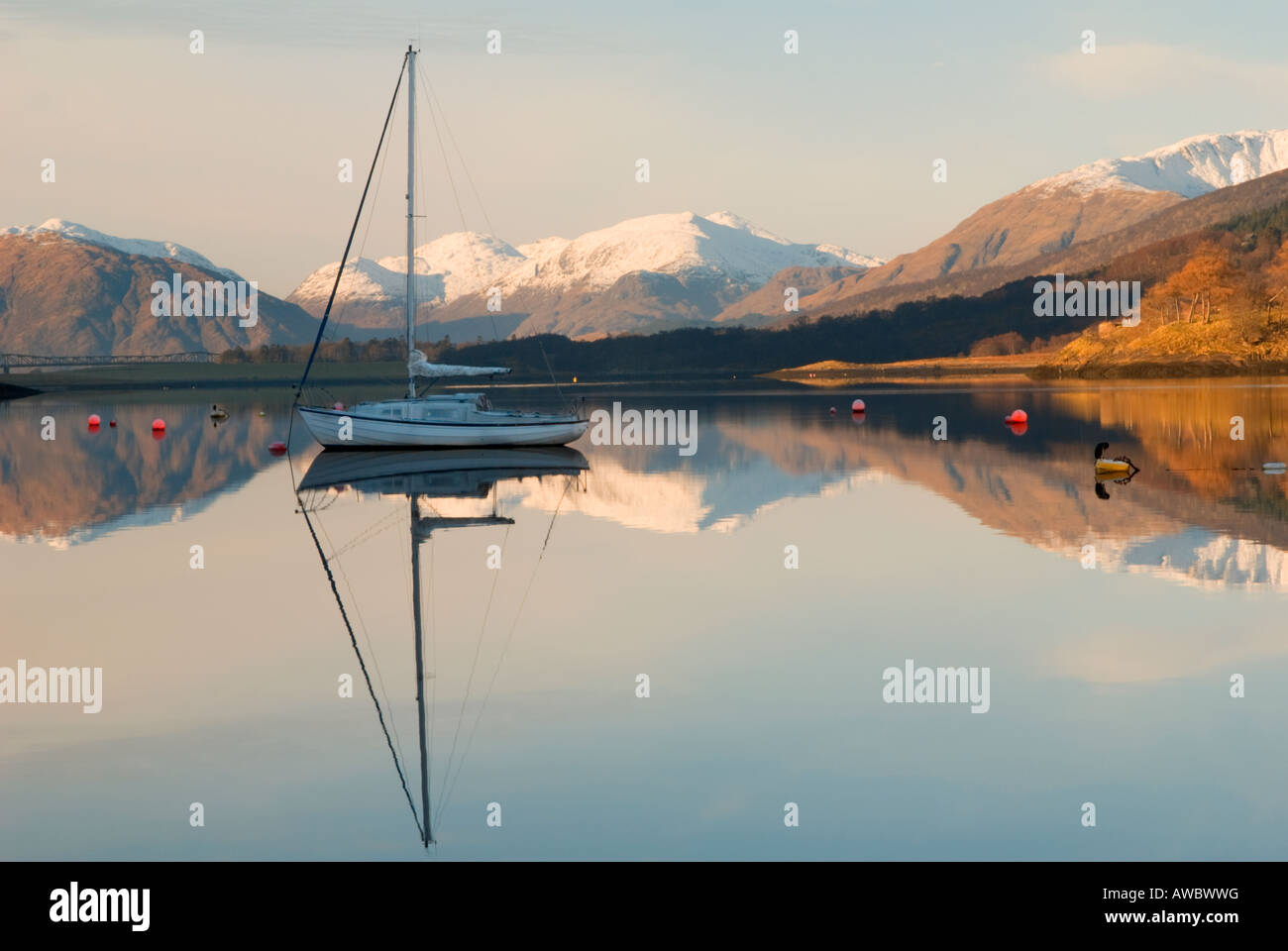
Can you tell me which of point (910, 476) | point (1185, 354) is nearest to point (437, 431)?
point (910, 476)

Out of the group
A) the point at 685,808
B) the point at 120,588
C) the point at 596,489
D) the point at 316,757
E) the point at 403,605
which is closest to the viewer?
the point at 685,808

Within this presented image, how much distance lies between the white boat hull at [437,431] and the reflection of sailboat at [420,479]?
528 millimetres

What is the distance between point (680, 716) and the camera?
15.9 m

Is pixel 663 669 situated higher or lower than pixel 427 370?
lower

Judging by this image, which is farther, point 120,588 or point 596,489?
point 596,489

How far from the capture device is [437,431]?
185 feet

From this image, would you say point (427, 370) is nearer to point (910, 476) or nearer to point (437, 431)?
point (437, 431)

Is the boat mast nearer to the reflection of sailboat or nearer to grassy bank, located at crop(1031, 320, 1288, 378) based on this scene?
the reflection of sailboat

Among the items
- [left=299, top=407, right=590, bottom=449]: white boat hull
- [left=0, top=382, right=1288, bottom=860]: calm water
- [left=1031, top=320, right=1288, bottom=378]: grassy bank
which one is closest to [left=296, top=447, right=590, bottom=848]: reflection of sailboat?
[left=0, top=382, right=1288, bottom=860]: calm water

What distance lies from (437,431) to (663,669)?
129 feet

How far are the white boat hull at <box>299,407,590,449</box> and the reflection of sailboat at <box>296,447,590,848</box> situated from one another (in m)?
0.53
